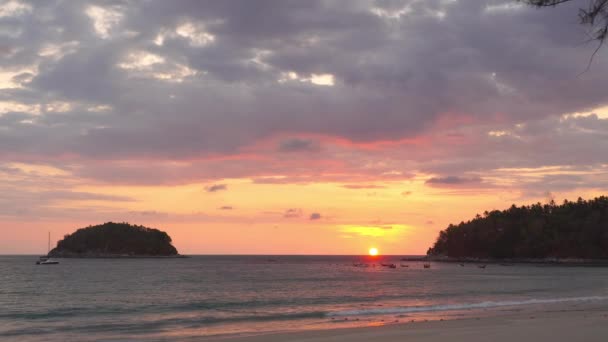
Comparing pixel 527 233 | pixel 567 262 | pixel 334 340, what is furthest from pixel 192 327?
pixel 527 233

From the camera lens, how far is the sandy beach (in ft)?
61.7

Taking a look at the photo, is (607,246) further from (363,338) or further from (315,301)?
(363,338)

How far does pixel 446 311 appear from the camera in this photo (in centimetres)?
3231

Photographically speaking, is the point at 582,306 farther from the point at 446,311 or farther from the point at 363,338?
the point at 363,338

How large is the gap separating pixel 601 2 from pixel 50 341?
74.8ft

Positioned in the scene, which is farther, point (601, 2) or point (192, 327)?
point (192, 327)

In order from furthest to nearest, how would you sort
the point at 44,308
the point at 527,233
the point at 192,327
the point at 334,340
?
the point at 527,233, the point at 44,308, the point at 192,327, the point at 334,340

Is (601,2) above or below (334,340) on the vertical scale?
above

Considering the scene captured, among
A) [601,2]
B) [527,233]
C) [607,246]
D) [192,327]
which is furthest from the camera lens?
[527,233]

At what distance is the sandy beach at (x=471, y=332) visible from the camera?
1880 centimetres

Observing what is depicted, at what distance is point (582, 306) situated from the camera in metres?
32.8

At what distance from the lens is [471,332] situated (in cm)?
2041

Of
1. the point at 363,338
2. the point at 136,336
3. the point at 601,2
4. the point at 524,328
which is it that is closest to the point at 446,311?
the point at 524,328

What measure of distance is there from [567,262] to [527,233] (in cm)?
1993
